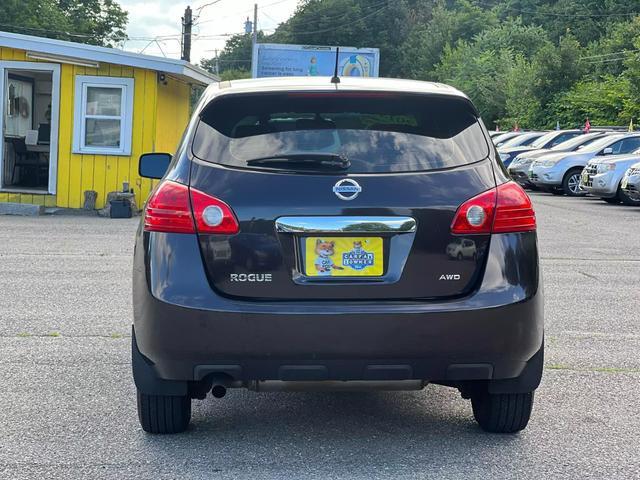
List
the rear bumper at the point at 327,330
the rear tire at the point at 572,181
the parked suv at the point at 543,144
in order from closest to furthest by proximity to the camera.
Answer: the rear bumper at the point at 327,330 < the rear tire at the point at 572,181 < the parked suv at the point at 543,144

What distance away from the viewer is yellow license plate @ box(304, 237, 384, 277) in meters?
4.07

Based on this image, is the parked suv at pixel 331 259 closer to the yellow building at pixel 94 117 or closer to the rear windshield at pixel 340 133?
the rear windshield at pixel 340 133

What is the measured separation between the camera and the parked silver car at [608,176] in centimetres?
2036

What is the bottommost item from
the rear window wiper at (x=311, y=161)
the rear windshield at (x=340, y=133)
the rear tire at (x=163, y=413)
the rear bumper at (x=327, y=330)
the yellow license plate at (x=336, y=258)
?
the rear tire at (x=163, y=413)

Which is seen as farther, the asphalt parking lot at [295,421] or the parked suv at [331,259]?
the asphalt parking lot at [295,421]

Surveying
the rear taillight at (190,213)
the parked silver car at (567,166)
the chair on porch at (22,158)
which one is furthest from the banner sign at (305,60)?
the rear taillight at (190,213)

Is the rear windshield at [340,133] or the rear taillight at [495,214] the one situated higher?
the rear windshield at [340,133]

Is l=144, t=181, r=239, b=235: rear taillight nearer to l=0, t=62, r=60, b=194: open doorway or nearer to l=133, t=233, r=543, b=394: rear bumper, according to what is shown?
l=133, t=233, r=543, b=394: rear bumper

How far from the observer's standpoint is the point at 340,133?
14.1 feet

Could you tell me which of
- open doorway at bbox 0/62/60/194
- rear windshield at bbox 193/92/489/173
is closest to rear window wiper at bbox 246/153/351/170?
rear windshield at bbox 193/92/489/173

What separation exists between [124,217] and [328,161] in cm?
1320

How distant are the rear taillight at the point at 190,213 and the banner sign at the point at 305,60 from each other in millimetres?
40104

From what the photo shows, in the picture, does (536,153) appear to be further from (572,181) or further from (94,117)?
(94,117)

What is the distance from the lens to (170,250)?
413 cm
